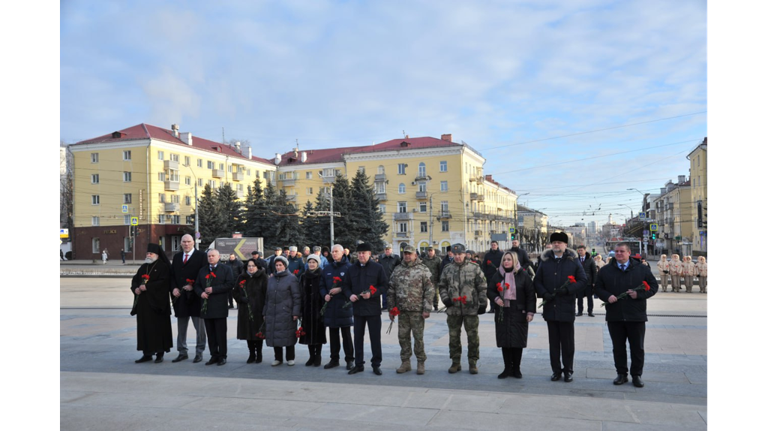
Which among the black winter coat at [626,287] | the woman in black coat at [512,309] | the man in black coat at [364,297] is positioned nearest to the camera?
the black winter coat at [626,287]

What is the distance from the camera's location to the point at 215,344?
935cm

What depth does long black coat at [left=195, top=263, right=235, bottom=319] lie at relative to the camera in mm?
9359

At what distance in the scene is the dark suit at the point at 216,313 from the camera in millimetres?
9305

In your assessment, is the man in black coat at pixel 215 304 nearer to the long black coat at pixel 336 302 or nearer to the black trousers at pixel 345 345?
the long black coat at pixel 336 302

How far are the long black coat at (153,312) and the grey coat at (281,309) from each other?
1716 millimetres

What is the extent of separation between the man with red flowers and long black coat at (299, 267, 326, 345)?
411cm

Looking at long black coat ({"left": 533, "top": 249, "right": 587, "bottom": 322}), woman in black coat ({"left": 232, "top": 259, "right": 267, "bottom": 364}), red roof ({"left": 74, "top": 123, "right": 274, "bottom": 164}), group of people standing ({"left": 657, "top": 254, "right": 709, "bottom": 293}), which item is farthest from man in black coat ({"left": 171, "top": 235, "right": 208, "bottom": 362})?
red roof ({"left": 74, "top": 123, "right": 274, "bottom": 164})

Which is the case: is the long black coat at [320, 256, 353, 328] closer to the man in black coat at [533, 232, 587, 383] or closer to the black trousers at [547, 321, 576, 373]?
the man in black coat at [533, 232, 587, 383]

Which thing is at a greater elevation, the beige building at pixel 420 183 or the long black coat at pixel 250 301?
the beige building at pixel 420 183

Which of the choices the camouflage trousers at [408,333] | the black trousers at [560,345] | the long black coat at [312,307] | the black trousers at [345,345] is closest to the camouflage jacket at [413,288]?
the camouflage trousers at [408,333]
